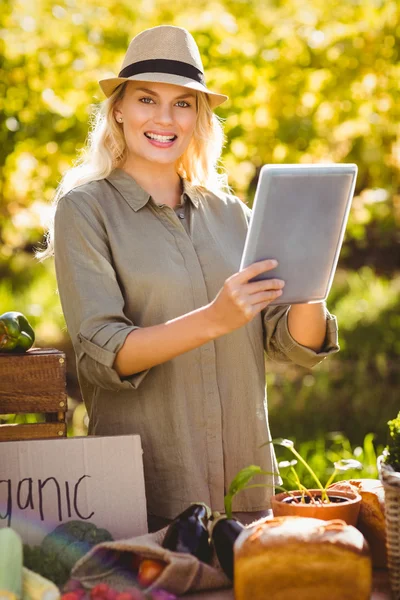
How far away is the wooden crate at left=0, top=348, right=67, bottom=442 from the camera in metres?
2.12

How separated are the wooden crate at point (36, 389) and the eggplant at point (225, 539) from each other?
585 millimetres

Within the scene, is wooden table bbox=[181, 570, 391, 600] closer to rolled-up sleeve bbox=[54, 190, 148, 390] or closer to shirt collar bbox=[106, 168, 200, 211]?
rolled-up sleeve bbox=[54, 190, 148, 390]

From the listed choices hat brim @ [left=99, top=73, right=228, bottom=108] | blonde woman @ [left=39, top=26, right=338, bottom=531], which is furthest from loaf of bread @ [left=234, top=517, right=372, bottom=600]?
hat brim @ [left=99, top=73, right=228, bottom=108]

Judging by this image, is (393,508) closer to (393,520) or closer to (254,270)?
(393,520)

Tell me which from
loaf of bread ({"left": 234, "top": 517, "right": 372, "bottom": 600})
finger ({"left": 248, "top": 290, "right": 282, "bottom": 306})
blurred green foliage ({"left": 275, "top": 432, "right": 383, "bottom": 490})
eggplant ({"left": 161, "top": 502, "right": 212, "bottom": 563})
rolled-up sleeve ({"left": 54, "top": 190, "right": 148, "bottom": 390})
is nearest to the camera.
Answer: loaf of bread ({"left": 234, "top": 517, "right": 372, "bottom": 600})

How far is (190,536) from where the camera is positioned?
5.49ft

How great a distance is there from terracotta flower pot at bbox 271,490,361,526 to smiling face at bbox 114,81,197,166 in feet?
3.18

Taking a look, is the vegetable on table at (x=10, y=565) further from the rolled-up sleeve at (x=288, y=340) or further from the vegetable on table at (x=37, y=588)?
the rolled-up sleeve at (x=288, y=340)

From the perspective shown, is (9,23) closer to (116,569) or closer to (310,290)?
(310,290)

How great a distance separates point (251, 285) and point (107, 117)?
34.8 inches

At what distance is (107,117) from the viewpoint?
7.89 feet

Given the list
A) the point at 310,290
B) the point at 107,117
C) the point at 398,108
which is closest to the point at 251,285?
the point at 310,290

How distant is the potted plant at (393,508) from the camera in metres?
1.56

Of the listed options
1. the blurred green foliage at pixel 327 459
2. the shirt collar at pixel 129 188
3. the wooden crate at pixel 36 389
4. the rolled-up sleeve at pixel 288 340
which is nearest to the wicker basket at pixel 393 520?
the rolled-up sleeve at pixel 288 340
